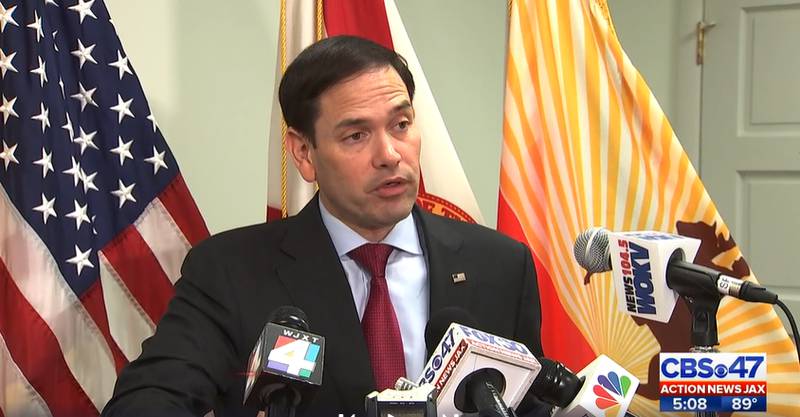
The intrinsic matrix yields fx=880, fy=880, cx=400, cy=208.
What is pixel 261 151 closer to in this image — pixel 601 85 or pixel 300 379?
pixel 601 85

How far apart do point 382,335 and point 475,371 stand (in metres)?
0.63

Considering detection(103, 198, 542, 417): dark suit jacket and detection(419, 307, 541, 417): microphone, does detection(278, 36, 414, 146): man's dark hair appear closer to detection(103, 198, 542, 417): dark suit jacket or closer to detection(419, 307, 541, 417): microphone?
detection(103, 198, 542, 417): dark suit jacket

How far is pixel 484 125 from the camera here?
3580 millimetres

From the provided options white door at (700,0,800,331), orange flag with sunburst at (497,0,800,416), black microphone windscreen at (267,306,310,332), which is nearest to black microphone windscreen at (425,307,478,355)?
black microphone windscreen at (267,306,310,332)

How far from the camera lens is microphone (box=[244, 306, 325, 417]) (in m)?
1.01

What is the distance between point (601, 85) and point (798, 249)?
1837 millimetres

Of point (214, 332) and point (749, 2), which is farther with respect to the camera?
point (749, 2)

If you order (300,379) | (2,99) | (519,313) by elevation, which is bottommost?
(519,313)

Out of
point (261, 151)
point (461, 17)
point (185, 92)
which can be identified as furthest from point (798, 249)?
point (185, 92)

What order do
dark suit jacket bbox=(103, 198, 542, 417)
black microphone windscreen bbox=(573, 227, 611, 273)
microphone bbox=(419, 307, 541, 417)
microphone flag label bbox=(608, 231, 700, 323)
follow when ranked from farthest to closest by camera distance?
1. dark suit jacket bbox=(103, 198, 542, 417)
2. black microphone windscreen bbox=(573, 227, 611, 273)
3. microphone flag label bbox=(608, 231, 700, 323)
4. microphone bbox=(419, 307, 541, 417)

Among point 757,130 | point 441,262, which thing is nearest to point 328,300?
point 441,262

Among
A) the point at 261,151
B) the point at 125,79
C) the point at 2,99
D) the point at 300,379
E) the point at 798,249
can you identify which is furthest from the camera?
the point at 798,249

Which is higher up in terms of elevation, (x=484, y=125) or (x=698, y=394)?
(x=484, y=125)

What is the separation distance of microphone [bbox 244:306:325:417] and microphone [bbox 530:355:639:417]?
0.35m
